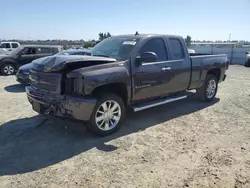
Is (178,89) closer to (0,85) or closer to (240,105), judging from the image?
(240,105)

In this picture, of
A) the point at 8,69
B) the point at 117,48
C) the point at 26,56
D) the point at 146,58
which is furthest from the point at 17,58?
the point at 146,58

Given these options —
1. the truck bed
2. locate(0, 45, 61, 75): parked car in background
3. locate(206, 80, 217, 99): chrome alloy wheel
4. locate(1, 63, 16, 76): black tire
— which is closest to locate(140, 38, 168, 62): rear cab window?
the truck bed

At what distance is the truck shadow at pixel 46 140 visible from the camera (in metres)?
3.85

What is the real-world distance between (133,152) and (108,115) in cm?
99

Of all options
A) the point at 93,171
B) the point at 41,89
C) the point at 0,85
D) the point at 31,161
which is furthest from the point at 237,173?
the point at 0,85

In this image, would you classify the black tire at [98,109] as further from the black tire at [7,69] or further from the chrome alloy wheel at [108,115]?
the black tire at [7,69]

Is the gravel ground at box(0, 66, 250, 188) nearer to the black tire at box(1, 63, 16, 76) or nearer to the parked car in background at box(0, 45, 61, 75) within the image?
the parked car in background at box(0, 45, 61, 75)

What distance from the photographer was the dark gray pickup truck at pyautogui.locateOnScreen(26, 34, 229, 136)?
445cm

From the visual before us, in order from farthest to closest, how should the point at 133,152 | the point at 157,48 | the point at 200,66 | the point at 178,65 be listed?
the point at 200,66, the point at 178,65, the point at 157,48, the point at 133,152

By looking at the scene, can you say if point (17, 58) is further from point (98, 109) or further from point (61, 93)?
point (98, 109)

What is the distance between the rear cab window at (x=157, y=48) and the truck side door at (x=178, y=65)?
0.22 m

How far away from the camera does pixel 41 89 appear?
4.89 m

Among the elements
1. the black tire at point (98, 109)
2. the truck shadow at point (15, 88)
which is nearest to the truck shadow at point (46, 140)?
the black tire at point (98, 109)

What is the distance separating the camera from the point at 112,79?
15.5 ft
